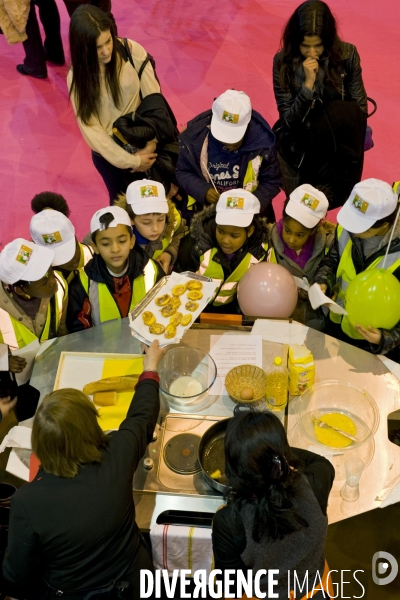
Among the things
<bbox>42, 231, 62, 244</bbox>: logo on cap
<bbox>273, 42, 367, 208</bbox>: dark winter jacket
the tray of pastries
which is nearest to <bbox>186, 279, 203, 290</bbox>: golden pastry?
the tray of pastries

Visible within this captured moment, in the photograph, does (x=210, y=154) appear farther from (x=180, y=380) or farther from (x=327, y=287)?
→ (x=180, y=380)

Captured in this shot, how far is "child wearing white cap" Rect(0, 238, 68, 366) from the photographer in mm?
2992

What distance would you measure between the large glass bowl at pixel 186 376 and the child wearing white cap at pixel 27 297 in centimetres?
67

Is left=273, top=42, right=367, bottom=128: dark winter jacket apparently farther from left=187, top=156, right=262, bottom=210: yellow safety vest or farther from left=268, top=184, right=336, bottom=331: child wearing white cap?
left=268, top=184, right=336, bottom=331: child wearing white cap

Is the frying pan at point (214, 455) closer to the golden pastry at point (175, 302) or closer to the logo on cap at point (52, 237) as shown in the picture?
the golden pastry at point (175, 302)

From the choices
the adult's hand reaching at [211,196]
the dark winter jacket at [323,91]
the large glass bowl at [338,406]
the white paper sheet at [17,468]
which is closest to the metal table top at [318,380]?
the large glass bowl at [338,406]

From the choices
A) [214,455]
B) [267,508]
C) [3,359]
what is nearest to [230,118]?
[3,359]

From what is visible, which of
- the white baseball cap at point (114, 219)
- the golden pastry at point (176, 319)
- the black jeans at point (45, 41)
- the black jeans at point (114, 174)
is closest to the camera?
the golden pastry at point (176, 319)

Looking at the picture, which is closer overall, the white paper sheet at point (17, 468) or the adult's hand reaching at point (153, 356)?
the white paper sheet at point (17, 468)

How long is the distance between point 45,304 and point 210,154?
4.54ft

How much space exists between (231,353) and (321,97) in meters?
1.78

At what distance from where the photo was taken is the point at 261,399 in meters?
2.82

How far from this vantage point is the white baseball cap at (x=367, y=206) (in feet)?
10.0

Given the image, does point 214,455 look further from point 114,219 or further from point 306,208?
point 306,208
